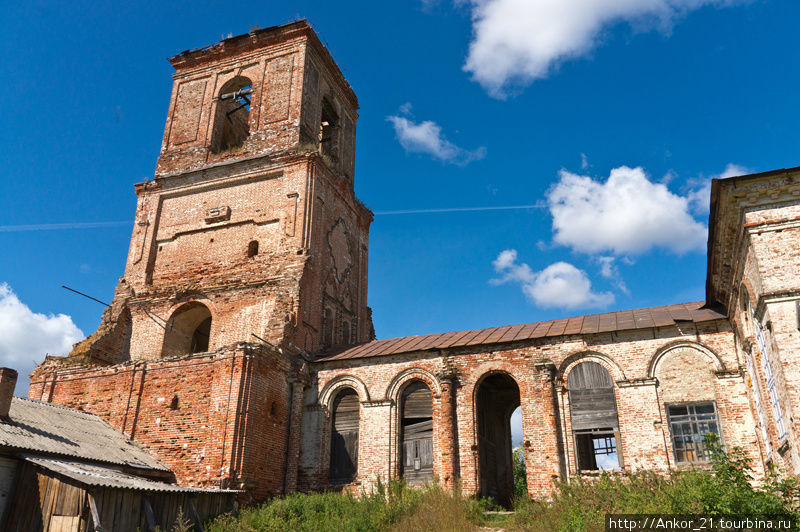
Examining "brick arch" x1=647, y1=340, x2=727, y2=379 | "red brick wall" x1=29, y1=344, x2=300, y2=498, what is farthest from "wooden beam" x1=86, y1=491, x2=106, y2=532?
"brick arch" x1=647, y1=340, x2=727, y2=379

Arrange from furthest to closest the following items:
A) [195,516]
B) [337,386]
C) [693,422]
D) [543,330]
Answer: [337,386] → [543,330] → [693,422] → [195,516]

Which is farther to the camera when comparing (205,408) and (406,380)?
(406,380)

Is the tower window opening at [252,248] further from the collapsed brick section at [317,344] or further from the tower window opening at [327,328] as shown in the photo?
the tower window opening at [327,328]

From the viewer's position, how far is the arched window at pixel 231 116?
2227cm

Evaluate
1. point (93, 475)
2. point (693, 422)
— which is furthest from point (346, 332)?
point (693, 422)

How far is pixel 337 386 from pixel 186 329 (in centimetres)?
601

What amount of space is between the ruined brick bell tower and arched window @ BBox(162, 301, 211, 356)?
5 centimetres

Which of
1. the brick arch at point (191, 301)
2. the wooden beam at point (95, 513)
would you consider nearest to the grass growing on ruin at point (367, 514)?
the wooden beam at point (95, 513)

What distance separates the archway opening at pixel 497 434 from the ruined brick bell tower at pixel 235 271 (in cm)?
500

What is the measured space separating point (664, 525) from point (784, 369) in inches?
119

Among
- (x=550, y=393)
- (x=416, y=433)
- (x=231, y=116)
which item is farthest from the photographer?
Answer: (x=231, y=116)

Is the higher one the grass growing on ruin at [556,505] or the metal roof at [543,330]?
the metal roof at [543,330]

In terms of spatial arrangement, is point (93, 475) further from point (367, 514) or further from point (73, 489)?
point (367, 514)

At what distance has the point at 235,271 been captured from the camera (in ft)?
62.7
